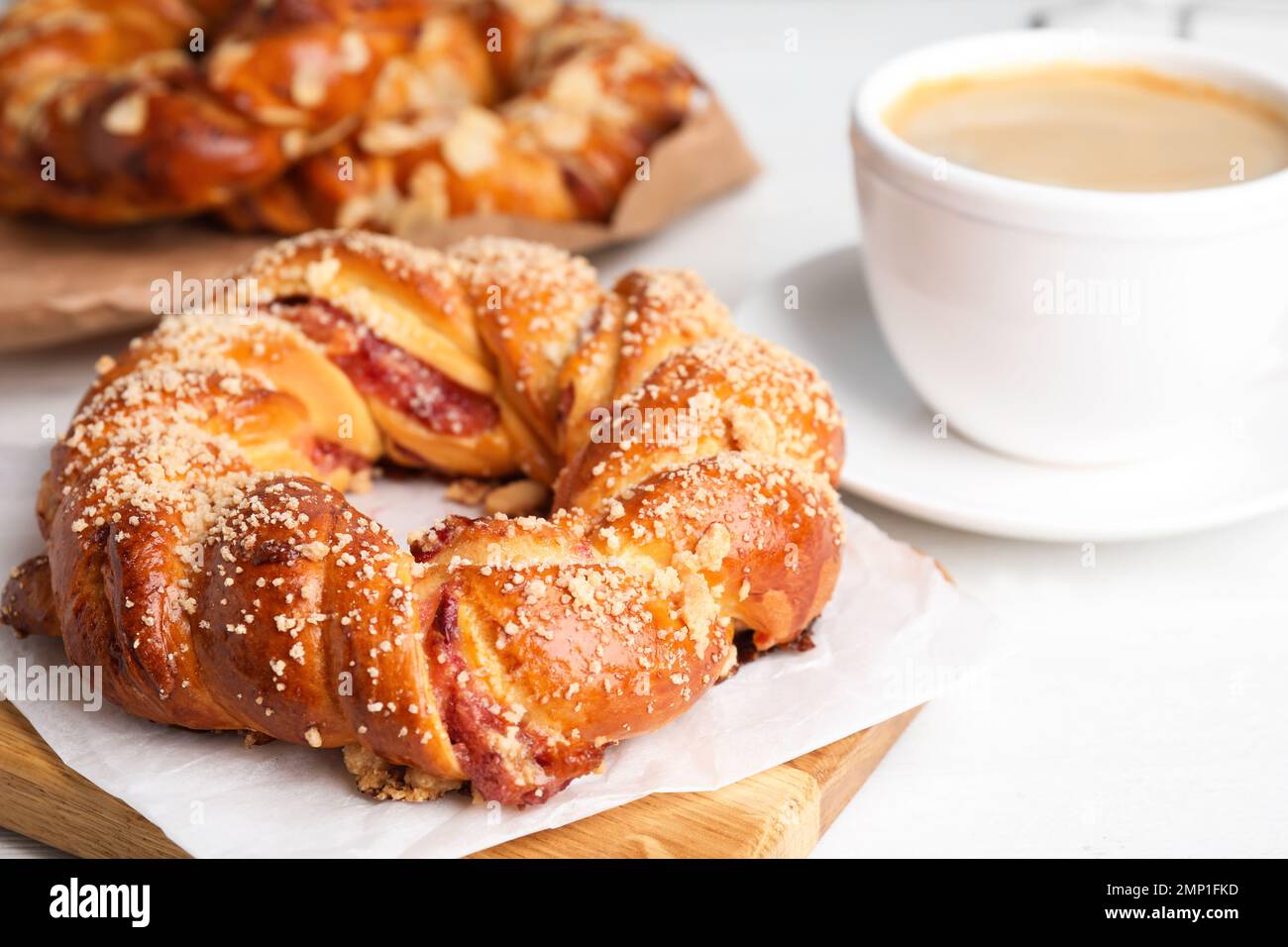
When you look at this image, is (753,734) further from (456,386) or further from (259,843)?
(456,386)

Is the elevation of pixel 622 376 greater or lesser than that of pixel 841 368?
greater

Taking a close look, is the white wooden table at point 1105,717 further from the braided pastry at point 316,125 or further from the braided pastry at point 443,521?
the braided pastry at point 316,125

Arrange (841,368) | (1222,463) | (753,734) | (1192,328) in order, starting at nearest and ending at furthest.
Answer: (753,734) → (1192,328) → (1222,463) → (841,368)

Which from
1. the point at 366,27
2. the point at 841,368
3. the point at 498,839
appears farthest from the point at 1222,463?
the point at 366,27

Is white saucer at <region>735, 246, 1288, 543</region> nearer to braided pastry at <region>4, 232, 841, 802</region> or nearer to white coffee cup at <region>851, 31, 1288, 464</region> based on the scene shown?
white coffee cup at <region>851, 31, 1288, 464</region>

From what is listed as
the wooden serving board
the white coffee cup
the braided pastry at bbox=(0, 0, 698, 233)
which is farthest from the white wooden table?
the braided pastry at bbox=(0, 0, 698, 233)

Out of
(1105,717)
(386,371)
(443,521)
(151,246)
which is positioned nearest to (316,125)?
(151,246)

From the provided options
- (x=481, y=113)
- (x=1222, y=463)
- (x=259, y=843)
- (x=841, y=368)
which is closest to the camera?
(x=259, y=843)
